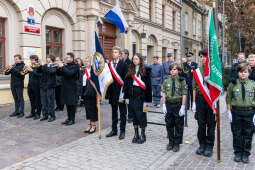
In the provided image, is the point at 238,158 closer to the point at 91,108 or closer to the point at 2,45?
the point at 91,108

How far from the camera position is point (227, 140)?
626cm

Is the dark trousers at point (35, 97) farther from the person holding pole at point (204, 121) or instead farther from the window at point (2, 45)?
the person holding pole at point (204, 121)

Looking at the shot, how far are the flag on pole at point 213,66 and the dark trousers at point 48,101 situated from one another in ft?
16.0

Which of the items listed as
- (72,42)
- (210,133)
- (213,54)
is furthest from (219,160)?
(72,42)

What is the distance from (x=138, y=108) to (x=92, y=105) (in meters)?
1.39

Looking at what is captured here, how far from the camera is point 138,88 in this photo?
233 inches

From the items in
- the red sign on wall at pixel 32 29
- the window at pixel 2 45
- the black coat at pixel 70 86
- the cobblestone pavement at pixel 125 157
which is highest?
the red sign on wall at pixel 32 29

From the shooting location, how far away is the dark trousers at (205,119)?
16.7 feet

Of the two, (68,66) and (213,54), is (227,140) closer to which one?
(213,54)

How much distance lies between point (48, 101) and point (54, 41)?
5323mm

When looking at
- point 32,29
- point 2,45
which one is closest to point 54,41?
point 32,29

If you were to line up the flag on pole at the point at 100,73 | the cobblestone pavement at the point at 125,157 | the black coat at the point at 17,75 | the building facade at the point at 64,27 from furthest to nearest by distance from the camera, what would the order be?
1. the building facade at the point at 64,27
2. the black coat at the point at 17,75
3. the flag on pole at the point at 100,73
4. the cobblestone pavement at the point at 125,157

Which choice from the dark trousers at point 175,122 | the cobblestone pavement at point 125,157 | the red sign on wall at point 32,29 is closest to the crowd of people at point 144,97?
the dark trousers at point 175,122

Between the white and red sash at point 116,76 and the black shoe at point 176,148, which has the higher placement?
the white and red sash at point 116,76
